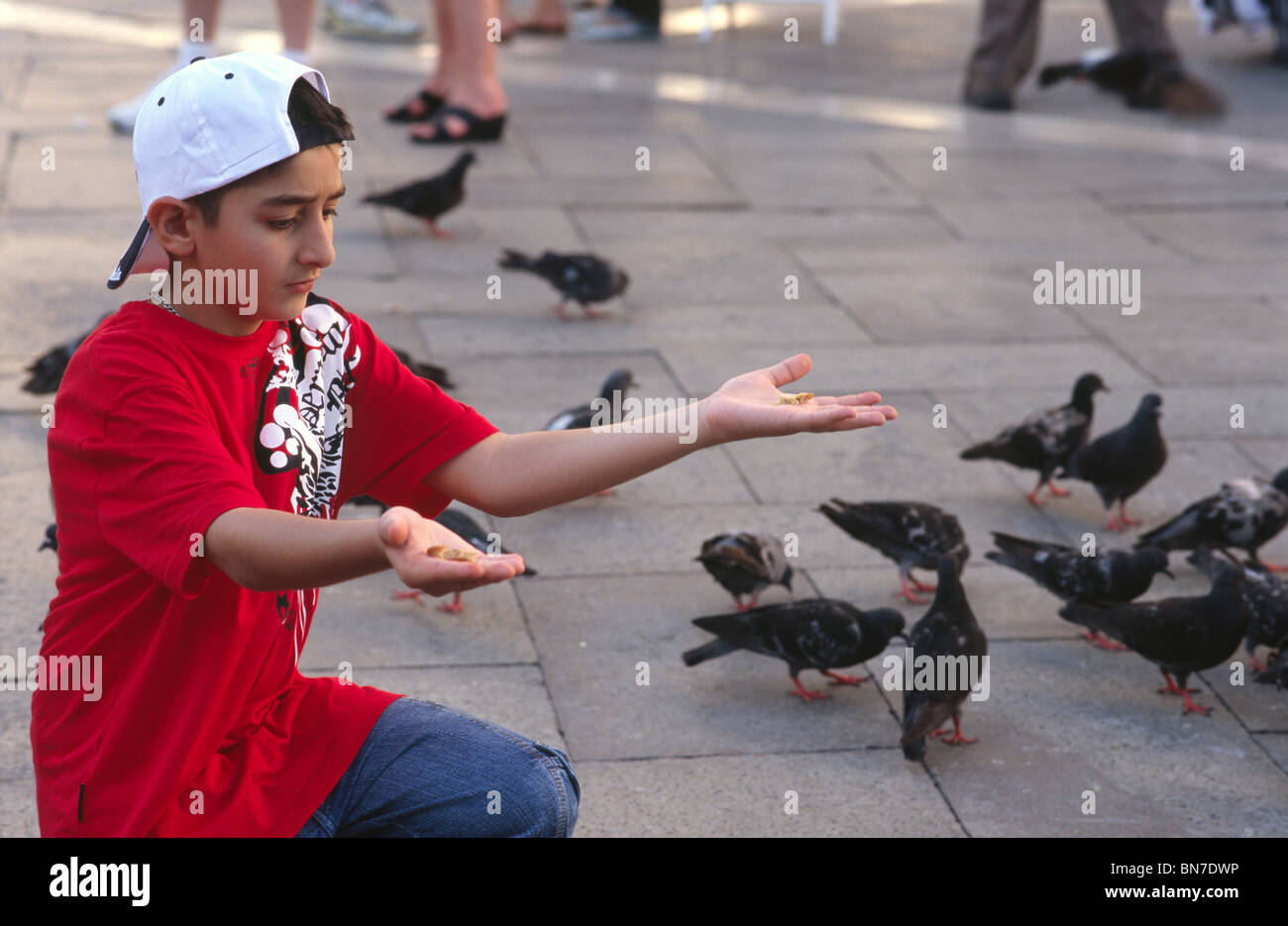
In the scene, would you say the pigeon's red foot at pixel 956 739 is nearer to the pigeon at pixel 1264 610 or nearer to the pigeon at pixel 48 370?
the pigeon at pixel 1264 610

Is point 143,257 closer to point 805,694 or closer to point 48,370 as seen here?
point 805,694

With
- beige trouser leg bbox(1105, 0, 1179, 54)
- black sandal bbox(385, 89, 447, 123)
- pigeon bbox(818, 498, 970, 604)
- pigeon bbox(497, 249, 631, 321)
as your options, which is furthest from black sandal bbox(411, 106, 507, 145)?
pigeon bbox(818, 498, 970, 604)

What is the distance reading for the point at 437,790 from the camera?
285 cm

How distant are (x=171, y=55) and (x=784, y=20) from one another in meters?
6.23

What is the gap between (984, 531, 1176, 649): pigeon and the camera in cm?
→ 508

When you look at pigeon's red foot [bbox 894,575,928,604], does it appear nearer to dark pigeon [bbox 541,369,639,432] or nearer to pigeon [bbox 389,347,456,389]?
dark pigeon [bbox 541,369,639,432]

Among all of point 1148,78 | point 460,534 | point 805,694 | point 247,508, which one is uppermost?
point 247,508

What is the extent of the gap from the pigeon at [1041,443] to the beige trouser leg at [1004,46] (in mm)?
6841

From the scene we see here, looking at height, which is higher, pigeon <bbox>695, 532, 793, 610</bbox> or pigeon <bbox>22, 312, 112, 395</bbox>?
pigeon <bbox>22, 312, 112, 395</bbox>

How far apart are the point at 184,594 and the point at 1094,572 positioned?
3484 mm

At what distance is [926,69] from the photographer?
559 inches

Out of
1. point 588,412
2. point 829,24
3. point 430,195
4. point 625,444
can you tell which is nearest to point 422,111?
point 430,195

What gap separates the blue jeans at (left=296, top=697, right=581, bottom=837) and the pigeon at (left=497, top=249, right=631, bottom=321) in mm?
5217

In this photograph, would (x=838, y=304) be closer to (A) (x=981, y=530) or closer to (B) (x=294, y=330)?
(A) (x=981, y=530)
